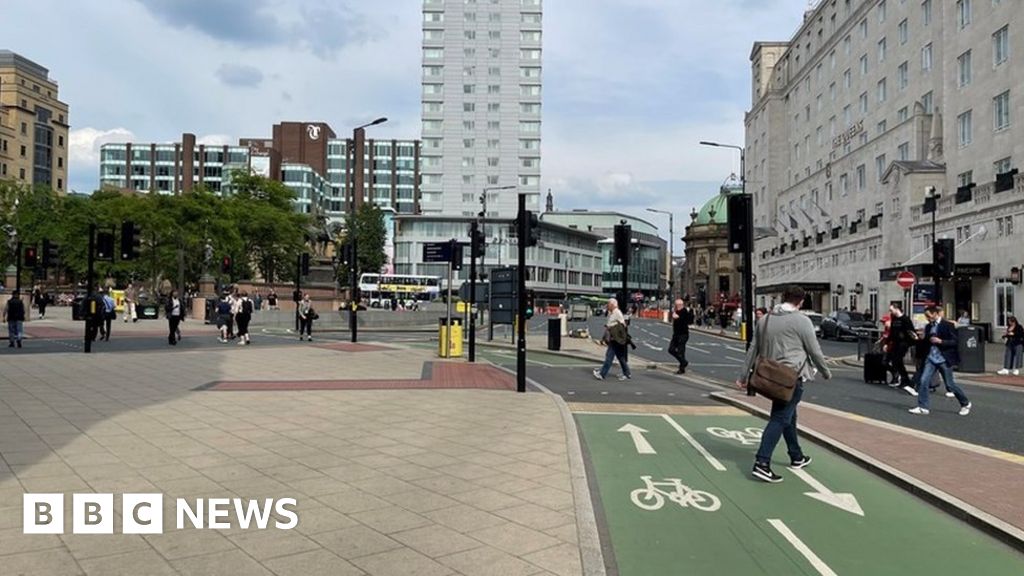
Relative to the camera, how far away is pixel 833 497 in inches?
273

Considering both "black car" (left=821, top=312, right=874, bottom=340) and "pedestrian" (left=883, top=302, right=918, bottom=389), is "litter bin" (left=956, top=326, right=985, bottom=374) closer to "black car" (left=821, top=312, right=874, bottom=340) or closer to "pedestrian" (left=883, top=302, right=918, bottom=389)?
"pedestrian" (left=883, top=302, right=918, bottom=389)

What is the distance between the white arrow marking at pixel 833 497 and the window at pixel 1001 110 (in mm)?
38075

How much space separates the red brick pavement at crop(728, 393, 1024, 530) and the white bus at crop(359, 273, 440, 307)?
228ft

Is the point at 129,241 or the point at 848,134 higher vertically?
the point at 848,134

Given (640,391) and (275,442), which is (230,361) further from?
(275,442)

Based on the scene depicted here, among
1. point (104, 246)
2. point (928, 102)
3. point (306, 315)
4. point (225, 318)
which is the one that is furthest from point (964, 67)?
point (104, 246)

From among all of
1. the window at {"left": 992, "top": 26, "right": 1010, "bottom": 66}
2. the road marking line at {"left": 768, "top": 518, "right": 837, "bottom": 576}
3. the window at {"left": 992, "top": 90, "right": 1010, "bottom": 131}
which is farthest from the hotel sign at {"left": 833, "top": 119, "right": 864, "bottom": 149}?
the road marking line at {"left": 768, "top": 518, "right": 837, "bottom": 576}

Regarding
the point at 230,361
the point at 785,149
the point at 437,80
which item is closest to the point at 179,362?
the point at 230,361

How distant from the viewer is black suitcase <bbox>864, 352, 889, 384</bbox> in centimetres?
1786

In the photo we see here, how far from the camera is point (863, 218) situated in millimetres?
55500

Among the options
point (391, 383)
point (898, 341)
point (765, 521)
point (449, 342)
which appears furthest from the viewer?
point (449, 342)

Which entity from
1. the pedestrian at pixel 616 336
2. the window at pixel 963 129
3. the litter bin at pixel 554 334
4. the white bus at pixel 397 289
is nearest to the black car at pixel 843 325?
the window at pixel 963 129

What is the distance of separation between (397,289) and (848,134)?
43497 mm

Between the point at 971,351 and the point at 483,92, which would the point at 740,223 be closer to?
the point at 971,351
